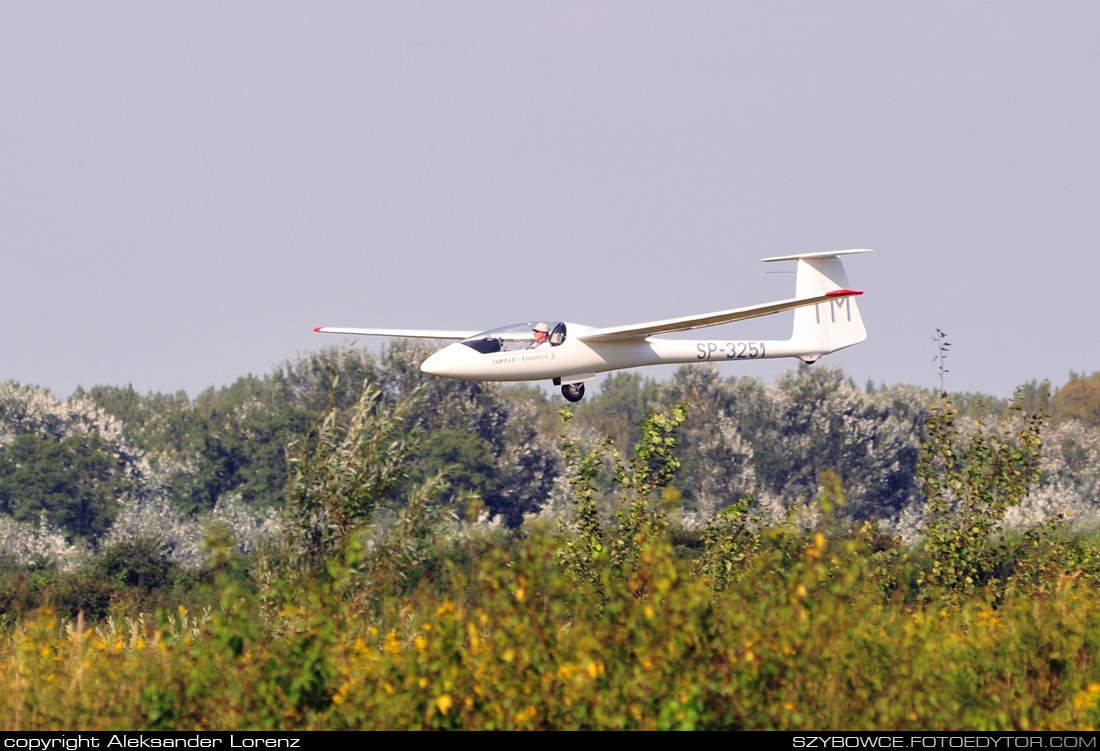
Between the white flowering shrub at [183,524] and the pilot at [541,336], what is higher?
the pilot at [541,336]

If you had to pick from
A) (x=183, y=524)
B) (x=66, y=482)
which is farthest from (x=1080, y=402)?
(x=66, y=482)

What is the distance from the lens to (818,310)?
31.6 metres

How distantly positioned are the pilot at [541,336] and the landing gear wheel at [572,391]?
3.84ft

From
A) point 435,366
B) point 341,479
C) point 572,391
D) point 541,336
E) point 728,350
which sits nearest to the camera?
point 341,479

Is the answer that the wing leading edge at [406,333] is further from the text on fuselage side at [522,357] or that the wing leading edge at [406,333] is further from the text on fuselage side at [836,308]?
the text on fuselage side at [836,308]

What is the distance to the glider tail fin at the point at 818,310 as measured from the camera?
103 feet

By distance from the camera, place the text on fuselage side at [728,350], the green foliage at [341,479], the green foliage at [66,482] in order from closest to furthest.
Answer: the green foliage at [341,479]
the text on fuselage side at [728,350]
the green foliage at [66,482]

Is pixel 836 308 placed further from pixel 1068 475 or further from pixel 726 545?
pixel 1068 475

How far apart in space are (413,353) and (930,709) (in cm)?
9216

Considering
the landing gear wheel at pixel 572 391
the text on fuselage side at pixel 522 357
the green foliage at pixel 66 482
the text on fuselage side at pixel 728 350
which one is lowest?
the green foliage at pixel 66 482

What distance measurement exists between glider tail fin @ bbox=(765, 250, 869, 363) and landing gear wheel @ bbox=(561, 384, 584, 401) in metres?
7.73

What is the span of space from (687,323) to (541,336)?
2.73 m

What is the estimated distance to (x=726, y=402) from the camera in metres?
111

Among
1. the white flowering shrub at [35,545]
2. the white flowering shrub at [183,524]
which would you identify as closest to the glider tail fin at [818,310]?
the white flowering shrub at [183,524]
